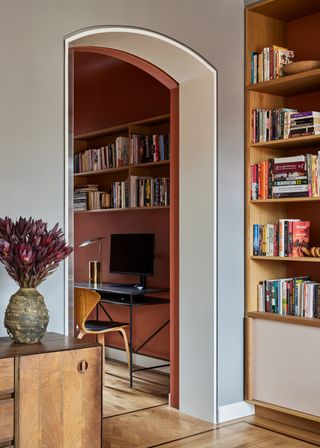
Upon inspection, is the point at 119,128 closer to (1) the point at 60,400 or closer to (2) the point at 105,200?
(2) the point at 105,200

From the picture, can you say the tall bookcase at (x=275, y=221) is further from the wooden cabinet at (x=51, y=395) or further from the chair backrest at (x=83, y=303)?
the wooden cabinet at (x=51, y=395)

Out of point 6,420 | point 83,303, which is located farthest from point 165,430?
point 6,420

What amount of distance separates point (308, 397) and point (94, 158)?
340 cm

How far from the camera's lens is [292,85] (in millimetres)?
4172

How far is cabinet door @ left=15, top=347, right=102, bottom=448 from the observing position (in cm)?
263

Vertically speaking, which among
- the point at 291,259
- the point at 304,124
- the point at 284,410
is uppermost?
the point at 304,124

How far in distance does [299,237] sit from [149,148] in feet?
6.42

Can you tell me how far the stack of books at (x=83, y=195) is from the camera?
6363mm

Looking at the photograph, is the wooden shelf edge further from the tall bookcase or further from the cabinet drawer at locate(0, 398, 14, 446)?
the cabinet drawer at locate(0, 398, 14, 446)

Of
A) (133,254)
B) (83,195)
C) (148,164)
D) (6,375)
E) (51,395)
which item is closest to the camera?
(6,375)

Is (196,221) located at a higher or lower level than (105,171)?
lower

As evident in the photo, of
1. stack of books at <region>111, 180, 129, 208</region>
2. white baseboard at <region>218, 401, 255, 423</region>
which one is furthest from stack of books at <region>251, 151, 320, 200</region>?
stack of books at <region>111, 180, 129, 208</region>

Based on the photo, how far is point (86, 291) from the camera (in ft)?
16.0

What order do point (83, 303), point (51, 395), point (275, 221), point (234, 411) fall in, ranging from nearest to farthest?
point (51, 395)
point (234, 411)
point (275, 221)
point (83, 303)
